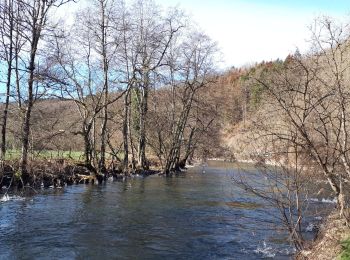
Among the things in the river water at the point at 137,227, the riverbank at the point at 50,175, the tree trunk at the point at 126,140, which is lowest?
the river water at the point at 137,227

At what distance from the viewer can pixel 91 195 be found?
66.3 feet

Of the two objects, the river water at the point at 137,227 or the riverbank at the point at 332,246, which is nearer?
the riverbank at the point at 332,246

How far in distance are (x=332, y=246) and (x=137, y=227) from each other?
6581mm

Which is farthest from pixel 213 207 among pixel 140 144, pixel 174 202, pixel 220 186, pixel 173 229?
pixel 140 144

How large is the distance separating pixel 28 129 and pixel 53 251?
13174 millimetres

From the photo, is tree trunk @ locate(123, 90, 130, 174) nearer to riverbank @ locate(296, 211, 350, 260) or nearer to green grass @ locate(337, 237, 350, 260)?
riverbank @ locate(296, 211, 350, 260)

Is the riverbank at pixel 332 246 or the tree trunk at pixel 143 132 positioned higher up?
the tree trunk at pixel 143 132

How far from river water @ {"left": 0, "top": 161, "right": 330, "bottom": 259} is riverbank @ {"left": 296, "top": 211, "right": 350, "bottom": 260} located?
1495 millimetres

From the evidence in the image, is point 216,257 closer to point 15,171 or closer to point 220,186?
point 15,171

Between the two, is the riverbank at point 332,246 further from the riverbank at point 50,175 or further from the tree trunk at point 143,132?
the tree trunk at point 143,132

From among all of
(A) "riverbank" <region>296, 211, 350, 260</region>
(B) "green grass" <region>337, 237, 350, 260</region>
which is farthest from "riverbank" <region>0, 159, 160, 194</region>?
(B) "green grass" <region>337, 237, 350, 260</region>

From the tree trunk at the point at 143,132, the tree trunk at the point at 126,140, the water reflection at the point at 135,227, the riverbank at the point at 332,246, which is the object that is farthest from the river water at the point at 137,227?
the tree trunk at the point at 143,132

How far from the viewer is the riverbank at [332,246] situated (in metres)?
7.58

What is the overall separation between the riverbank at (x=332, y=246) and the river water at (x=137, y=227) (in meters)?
1.50
